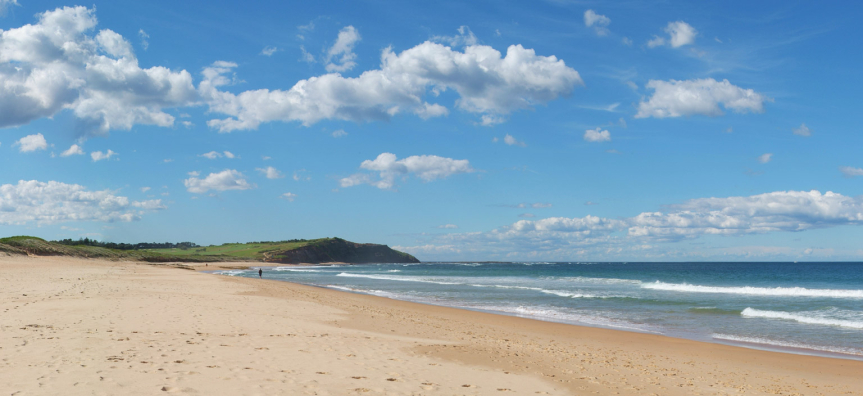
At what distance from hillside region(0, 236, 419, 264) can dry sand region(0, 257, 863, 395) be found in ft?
197

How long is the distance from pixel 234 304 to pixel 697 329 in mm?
18531

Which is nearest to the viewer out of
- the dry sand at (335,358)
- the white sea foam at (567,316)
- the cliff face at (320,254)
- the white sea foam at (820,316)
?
the dry sand at (335,358)

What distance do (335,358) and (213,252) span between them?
161 m

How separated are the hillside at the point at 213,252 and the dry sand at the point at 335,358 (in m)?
59.9

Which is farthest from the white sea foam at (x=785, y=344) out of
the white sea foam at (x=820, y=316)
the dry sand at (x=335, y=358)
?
the white sea foam at (x=820, y=316)

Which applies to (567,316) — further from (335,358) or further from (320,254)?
(320,254)

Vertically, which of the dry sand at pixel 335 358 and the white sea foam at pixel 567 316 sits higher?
the dry sand at pixel 335 358

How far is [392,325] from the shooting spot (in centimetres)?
1658

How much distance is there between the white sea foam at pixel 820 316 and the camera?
20.6 meters

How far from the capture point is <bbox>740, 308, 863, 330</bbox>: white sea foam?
67.4ft

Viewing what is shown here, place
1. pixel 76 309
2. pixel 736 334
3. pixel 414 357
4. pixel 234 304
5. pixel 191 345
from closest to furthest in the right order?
1. pixel 191 345
2. pixel 414 357
3. pixel 76 309
4. pixel 736 334
5. pixel 234 304

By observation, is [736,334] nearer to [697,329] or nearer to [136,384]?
[697,329]

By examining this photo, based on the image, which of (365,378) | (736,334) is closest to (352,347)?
(365,378)

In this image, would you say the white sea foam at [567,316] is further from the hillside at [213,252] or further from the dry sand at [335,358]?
the hillside at [213,252]
